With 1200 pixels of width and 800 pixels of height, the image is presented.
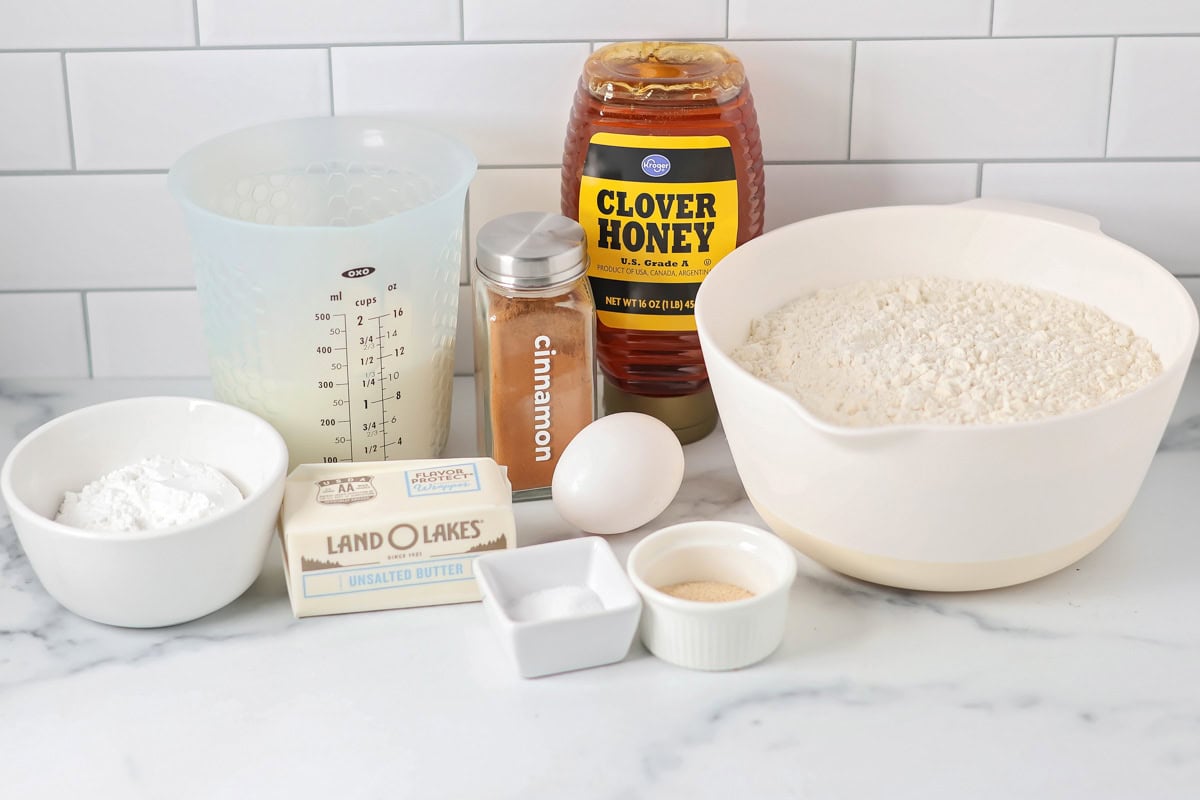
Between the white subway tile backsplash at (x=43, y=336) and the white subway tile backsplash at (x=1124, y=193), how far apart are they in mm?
812

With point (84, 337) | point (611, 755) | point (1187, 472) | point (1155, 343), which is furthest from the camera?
point (84, 337)

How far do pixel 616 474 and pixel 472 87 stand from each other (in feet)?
1.20

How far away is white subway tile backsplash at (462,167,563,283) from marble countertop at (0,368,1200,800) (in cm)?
37

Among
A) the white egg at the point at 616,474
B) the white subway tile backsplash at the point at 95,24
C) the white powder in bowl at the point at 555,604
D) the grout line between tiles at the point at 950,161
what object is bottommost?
the white powder in bowl at the point at 555,604

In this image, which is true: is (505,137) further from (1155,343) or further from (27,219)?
(1155,343)

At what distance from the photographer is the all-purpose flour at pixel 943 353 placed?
824mm

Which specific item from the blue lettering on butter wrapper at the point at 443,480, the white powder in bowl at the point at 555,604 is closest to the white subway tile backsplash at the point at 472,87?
the blue lettering on butter wrapper at the point at 443,480

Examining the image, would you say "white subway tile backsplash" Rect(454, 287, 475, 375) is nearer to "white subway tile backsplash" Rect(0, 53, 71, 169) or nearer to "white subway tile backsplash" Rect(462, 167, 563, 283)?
"white subway tile backsplash" Rect(462, 167, 563, 283)

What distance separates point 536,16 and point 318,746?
597 mm

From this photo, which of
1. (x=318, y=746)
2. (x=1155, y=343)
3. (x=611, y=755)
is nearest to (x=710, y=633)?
(x=611, y=755)

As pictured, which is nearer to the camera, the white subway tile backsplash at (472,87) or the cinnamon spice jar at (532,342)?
the cinnamon spice jar at (532,342)

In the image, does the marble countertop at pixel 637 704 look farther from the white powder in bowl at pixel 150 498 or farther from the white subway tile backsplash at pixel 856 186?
the white subway tile backsplash at pixel 856 186

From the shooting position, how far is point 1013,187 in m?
1.08

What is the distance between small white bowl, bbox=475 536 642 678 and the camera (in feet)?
2.48
